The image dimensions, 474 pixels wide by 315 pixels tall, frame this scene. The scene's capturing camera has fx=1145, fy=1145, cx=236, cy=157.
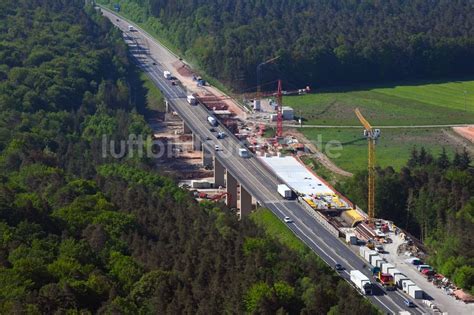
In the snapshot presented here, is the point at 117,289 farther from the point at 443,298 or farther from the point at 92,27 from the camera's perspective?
the point at 92,27

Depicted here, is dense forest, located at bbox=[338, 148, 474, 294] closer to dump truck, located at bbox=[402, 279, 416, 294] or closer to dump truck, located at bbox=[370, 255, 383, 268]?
dump truck, located at bbox=[370, 255, 383, 268]

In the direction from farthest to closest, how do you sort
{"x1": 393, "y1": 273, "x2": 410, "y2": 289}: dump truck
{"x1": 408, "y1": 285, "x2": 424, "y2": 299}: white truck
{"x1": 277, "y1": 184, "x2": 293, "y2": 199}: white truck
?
{"x1": 277, "y1": 184, "x2": 293, "y2": 199}: white truck
{"x1": 393, "y1": 273, "x2": 410, "y2": 289}: dump truck
{"x1": 408, "y1": 285, "x2": 424, "y2": 299}: white truck

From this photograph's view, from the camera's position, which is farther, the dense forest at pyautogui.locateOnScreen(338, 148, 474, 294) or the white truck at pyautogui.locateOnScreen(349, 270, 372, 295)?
the dense forest at pyautogui.locateOnScreen(338, 148, 474, 294)

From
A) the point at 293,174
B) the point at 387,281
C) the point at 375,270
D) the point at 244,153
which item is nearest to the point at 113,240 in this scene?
the point at 375,270

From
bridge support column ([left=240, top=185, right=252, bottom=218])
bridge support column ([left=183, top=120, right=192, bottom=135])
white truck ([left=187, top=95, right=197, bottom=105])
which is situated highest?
white truck ([left=187, top=95, right=197, bottom=105])

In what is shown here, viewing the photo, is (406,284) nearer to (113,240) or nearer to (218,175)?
(113,240)

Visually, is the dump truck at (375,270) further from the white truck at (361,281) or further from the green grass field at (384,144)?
the green grass field at (384,144)

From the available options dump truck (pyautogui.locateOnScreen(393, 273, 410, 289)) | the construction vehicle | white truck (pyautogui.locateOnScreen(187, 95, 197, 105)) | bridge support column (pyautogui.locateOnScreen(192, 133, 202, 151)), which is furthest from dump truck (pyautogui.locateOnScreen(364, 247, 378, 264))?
white truck (pyautogui.locateOnScreen(187, 95, 197, 105))
